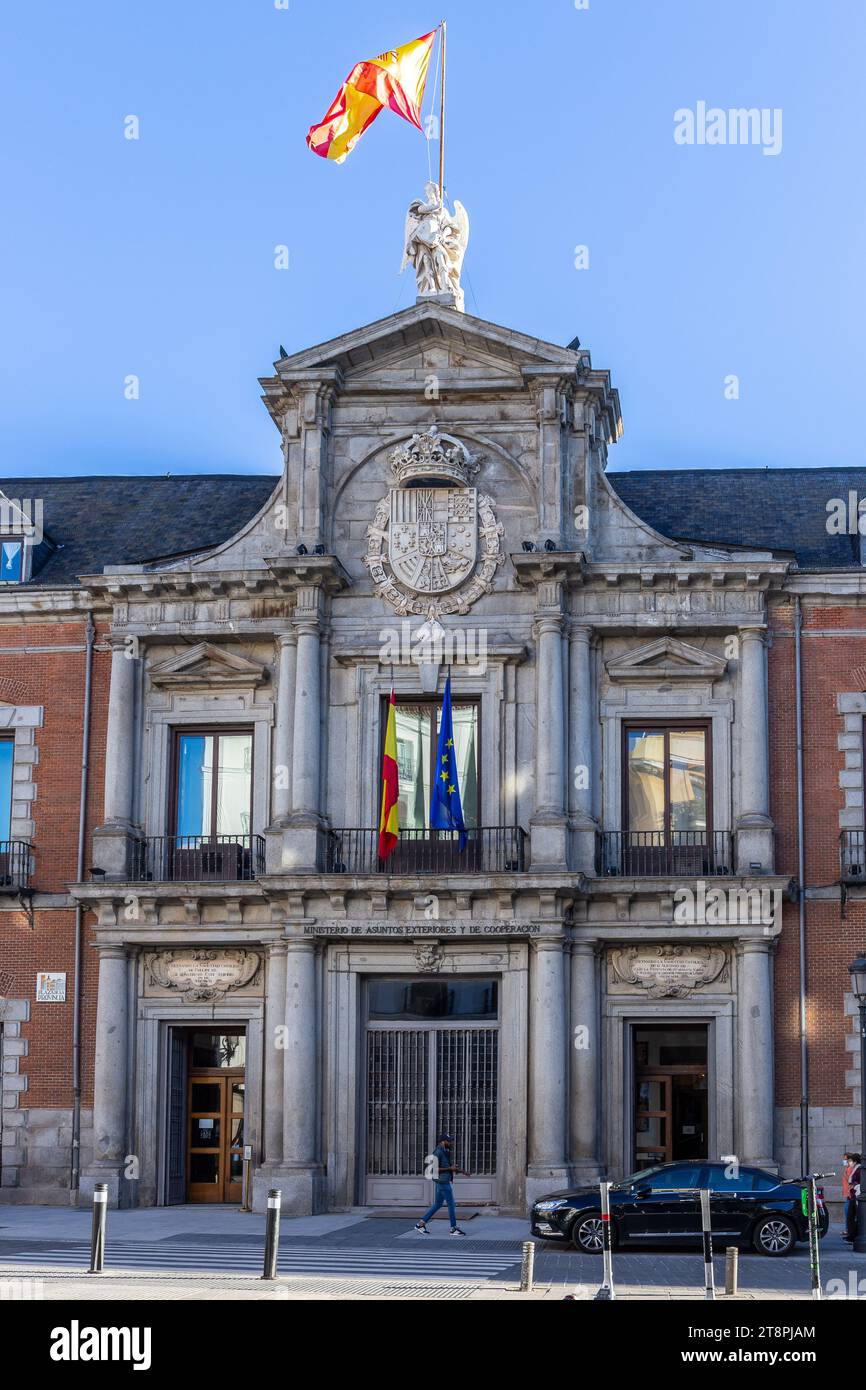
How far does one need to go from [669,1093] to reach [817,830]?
519 centimetres

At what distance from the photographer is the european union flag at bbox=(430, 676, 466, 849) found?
104ft

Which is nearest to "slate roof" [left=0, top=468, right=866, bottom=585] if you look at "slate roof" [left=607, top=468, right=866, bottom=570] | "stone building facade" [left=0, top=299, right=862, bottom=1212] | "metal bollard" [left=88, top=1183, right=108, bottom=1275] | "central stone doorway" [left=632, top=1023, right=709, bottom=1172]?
"slate roof" [left=607, top=468, right=866, bottom=570]

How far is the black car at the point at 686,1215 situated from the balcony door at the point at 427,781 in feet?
26.5

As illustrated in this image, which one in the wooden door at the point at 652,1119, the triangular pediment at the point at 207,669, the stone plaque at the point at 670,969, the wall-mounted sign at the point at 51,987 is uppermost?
the triangular pediment at the point at 207,669

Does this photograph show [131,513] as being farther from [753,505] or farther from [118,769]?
[753,505]

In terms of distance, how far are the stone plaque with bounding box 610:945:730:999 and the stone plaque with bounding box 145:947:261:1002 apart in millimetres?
6483

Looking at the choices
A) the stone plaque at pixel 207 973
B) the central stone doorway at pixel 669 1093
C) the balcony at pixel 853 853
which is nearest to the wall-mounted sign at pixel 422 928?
the stone plaque at pixel 207 973

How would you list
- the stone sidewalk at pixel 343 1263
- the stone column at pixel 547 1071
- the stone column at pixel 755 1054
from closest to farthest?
the stone sidewalk at pixel 343 1263 → the stone column at pixel 547 1071 → the stone column at pixel 755 1054

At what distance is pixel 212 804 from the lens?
34.2 m

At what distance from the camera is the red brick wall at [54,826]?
33812mm

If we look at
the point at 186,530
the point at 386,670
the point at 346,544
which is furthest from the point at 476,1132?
the point at 186,530

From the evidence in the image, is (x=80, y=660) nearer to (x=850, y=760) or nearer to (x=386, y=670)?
(x=386, y=670)

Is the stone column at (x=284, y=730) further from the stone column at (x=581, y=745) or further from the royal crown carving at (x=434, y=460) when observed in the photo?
the stone column at (x=581, y=745)

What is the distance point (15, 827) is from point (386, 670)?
755 cm
